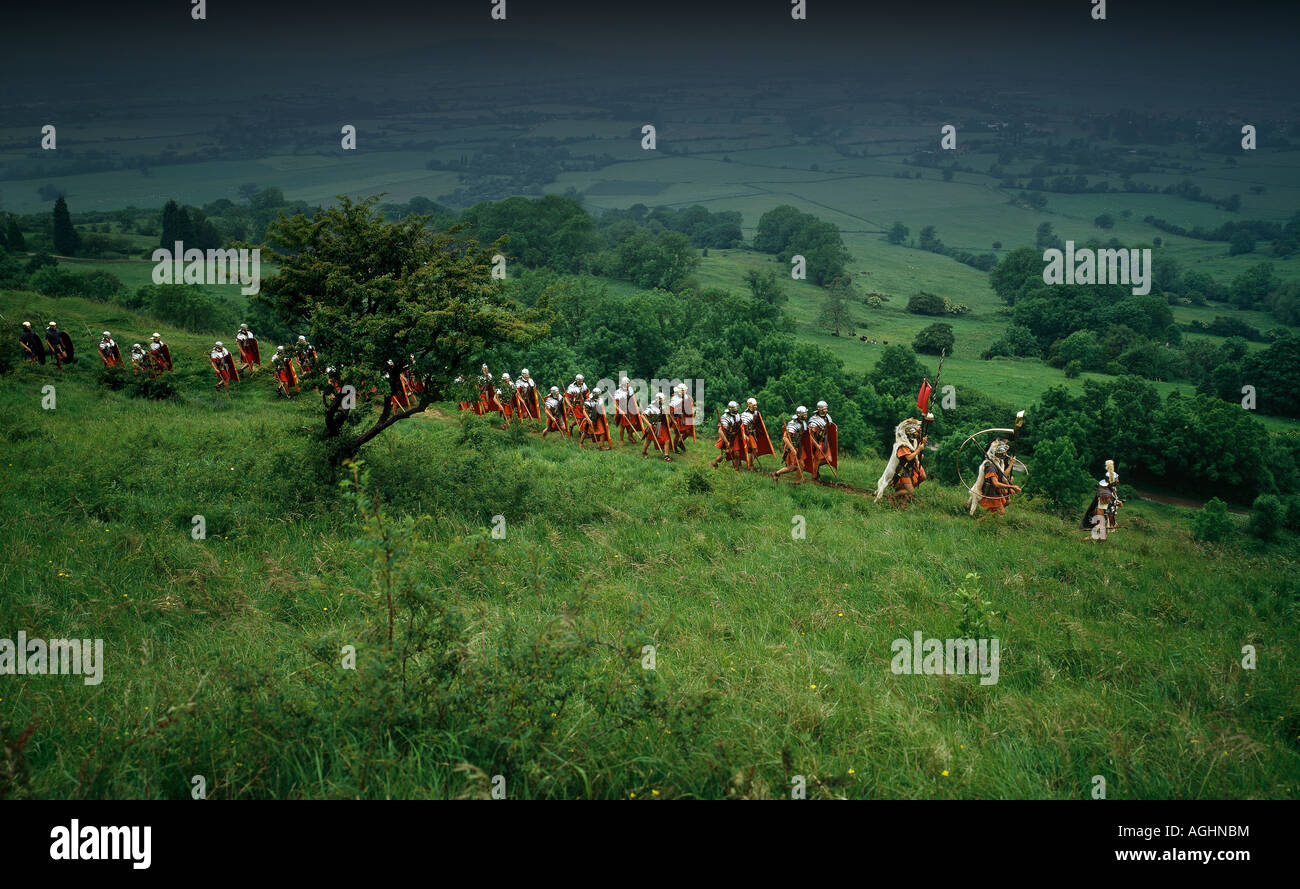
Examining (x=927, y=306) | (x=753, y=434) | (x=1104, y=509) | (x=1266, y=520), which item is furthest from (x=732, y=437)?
(x=927, y=306)

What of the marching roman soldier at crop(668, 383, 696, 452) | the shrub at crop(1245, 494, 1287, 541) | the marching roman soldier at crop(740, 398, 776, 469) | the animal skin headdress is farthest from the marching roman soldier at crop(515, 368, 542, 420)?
the shrub at crop(1245, 494, 1287, 541)

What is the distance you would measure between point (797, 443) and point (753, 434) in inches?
61.3

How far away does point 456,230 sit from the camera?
15.7 m

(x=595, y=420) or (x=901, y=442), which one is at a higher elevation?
(x=901, y=442)

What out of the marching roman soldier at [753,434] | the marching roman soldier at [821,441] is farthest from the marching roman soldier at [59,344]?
the marching roman soldier at [821,441]

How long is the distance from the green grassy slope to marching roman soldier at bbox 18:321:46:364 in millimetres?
9315

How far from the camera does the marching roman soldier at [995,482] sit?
15812mm

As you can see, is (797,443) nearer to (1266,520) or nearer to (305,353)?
(305,353)

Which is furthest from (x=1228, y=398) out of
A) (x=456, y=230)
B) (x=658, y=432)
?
(x=456, y=230)

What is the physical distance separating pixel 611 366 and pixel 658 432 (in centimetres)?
2557

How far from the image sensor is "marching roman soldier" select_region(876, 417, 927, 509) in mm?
16516

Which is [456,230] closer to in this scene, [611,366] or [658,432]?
[658,432]

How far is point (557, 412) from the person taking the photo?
22.8m

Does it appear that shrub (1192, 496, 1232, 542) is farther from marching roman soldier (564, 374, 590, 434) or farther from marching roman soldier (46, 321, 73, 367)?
marching roman soldier (46, 321, 73, 367)
